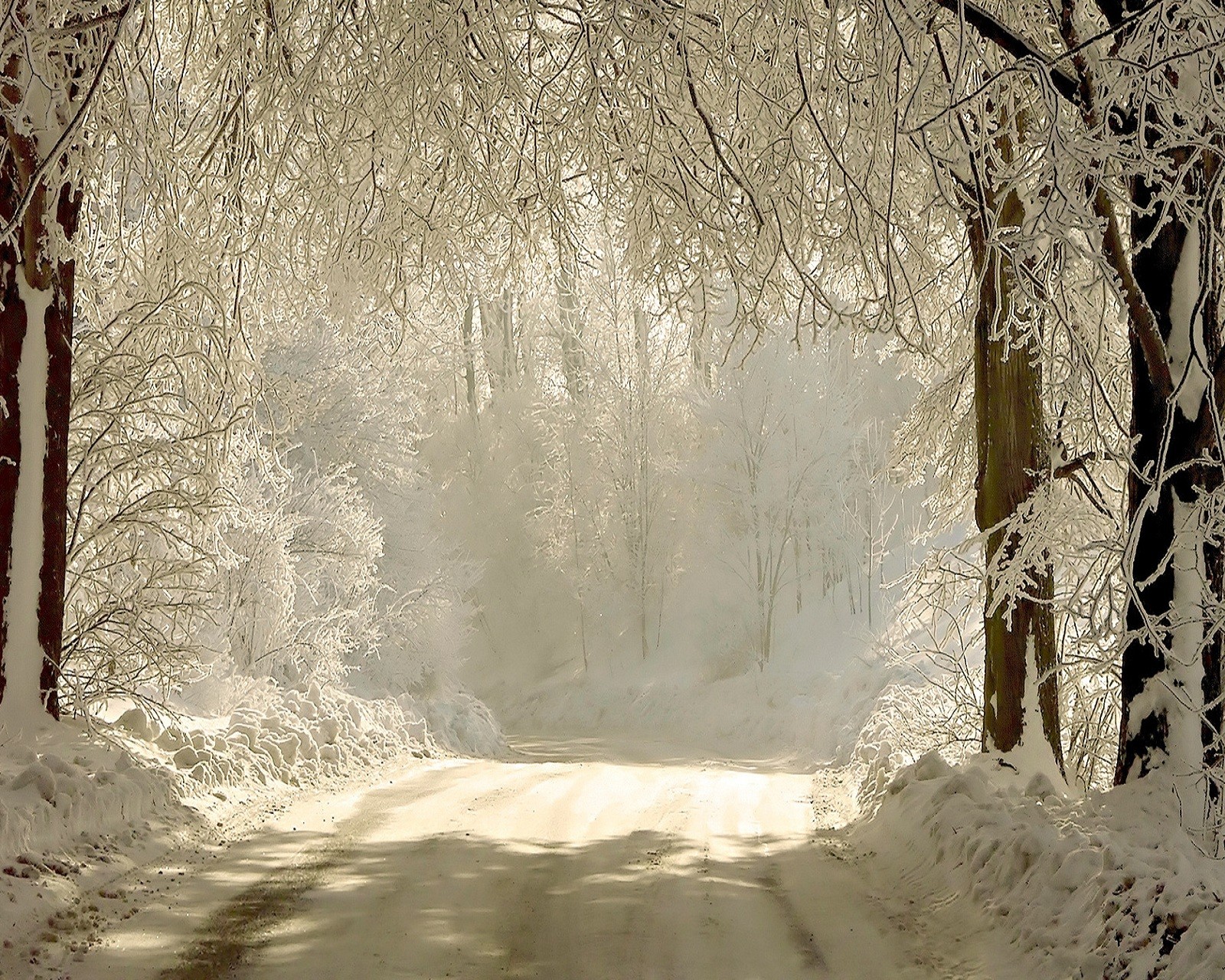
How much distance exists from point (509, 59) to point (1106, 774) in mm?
7191

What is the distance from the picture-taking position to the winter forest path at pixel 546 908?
483 cm

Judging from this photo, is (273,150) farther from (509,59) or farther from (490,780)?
(490,780)

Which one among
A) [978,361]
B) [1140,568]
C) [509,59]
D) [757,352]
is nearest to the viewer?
[509,59]

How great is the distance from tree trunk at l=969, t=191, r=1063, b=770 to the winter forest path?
1544 mm

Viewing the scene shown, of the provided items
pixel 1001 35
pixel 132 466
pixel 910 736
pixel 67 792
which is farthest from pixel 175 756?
pixel 1001 35

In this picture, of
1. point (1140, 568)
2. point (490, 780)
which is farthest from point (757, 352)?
point (1140, 568)

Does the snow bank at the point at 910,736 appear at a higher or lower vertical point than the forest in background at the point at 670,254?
lower

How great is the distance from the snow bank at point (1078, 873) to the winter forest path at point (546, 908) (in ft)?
0.77

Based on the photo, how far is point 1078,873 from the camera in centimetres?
510

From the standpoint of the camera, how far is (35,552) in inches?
288

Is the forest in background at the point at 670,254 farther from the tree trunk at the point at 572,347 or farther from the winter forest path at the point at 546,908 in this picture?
the tree trunk at the point at 572,347

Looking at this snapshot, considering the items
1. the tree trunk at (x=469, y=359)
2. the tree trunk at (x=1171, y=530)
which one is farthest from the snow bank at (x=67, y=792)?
the tree trunk at (x=469, y=359)

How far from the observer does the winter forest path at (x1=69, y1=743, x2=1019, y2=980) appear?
4832 mm

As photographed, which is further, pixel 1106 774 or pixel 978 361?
pixel 1106 774
